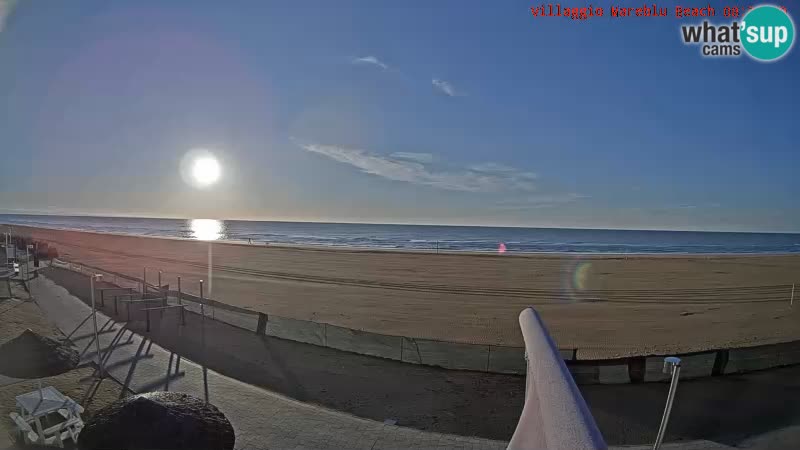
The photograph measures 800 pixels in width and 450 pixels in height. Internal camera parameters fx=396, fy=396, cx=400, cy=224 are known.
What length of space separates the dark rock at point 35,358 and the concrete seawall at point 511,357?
4.48 m

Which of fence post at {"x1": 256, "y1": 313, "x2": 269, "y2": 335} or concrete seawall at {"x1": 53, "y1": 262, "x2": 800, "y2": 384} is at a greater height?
fence post at {"x1": 256, "y1": 313, "x2": 269, "y2": 335}

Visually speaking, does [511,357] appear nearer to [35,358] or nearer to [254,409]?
[254,409]

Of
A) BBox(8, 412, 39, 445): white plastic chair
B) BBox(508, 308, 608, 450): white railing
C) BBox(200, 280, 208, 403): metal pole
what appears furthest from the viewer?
BBox(200, 280, 208, 403): metal pole

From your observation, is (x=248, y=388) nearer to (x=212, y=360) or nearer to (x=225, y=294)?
(x=212, y=360)

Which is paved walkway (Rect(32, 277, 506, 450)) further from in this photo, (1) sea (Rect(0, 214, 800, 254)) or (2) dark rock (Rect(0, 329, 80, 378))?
(1) sea (Rect(0, 214, 800, 254))

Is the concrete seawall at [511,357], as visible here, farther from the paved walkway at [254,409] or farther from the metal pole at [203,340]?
the metal pole at [203,340]

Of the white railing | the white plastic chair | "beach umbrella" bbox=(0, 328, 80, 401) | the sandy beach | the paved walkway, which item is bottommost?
the sandy beach

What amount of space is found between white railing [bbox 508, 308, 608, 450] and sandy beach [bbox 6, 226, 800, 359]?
878 cm

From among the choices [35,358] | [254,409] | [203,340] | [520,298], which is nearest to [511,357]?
[254,409]

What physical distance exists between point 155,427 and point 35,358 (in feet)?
9.88

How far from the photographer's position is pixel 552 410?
122cm

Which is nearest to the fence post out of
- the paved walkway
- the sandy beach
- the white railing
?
the paved walkway

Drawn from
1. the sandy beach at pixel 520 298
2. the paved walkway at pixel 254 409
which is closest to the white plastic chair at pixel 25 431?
the paved walkway at pixel 254 409

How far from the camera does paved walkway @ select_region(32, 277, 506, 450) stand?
5.17m
